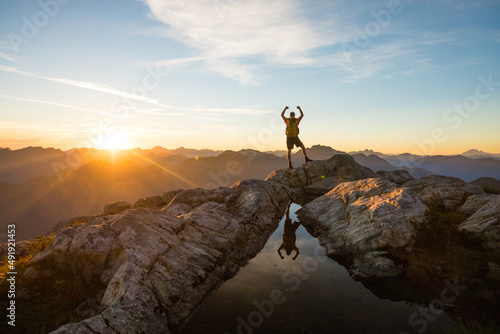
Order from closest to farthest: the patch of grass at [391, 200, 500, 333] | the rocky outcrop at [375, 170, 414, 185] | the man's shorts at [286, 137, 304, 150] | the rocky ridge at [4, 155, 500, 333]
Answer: the rocky ridge at [4, 155, 500, 333] → the patch of grass at [391, 200, 500, 333] → the man's shorts at [286, 137, 304, 150] → the rocky outcrop at [375, 170, 414, 185]

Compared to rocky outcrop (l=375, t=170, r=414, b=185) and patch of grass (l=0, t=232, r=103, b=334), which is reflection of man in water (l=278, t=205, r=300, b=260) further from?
rocky outcrop (l=375, t=170, r=414, b=185)

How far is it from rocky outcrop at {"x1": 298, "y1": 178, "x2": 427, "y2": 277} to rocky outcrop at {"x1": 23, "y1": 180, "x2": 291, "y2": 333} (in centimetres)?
431

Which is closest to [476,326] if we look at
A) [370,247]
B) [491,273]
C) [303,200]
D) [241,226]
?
[491,273]

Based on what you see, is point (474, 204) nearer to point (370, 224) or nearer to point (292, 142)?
point (370, 224)

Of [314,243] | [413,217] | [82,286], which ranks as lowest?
[314,243]

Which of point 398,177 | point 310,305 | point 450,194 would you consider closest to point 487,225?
point 450,194

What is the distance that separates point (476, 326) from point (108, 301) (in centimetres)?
1091

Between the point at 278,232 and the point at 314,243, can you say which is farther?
the point at 278,232

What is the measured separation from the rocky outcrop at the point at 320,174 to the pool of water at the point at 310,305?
1575cm

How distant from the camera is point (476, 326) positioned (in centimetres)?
707

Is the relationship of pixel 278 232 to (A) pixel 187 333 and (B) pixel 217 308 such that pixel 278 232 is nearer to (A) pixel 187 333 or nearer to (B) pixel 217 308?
(B) pixel 217 308

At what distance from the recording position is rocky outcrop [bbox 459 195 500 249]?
1051 cm

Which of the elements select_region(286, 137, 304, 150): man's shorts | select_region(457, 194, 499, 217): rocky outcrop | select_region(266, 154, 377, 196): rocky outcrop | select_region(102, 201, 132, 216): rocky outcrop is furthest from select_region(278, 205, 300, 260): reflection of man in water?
select_region(102, 201, 132, 216): rocky outcrop

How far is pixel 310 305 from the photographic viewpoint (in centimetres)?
854
